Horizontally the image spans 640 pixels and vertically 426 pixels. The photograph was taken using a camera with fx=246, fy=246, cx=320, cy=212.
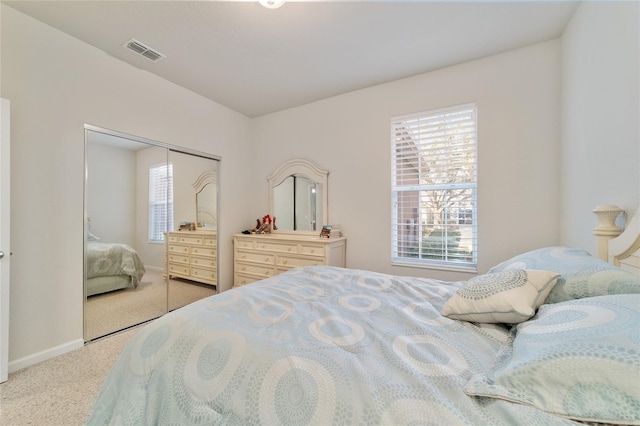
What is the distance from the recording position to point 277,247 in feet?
10.7

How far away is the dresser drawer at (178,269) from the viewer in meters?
2.97

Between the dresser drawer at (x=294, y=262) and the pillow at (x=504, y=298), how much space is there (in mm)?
1890

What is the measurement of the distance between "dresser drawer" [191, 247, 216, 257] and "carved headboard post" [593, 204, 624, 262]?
12.6 feet

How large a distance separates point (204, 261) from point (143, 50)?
249 cm

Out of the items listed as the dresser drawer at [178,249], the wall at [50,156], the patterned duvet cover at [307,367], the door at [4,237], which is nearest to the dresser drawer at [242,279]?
the dresser drawer at [178,249]

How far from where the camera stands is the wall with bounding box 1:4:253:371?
190cm

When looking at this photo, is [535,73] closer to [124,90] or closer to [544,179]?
[544,179]

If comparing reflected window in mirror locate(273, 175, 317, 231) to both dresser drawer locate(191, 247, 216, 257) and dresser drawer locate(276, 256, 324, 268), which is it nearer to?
dresser drawer locate(276, 256, 324, 268)

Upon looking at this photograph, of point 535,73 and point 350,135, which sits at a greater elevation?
point 535,73

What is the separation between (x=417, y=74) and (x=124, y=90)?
316 cm

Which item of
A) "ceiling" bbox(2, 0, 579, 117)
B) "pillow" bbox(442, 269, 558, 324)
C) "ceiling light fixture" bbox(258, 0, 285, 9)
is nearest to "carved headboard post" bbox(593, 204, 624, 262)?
"pillow" bbox(442, 269, 558, 324)

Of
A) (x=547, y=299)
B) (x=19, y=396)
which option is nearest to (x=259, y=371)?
(x=547, y=299)

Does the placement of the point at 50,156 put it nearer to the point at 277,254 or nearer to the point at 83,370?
the point at 83,370

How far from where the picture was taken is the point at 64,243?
84.4 inches
